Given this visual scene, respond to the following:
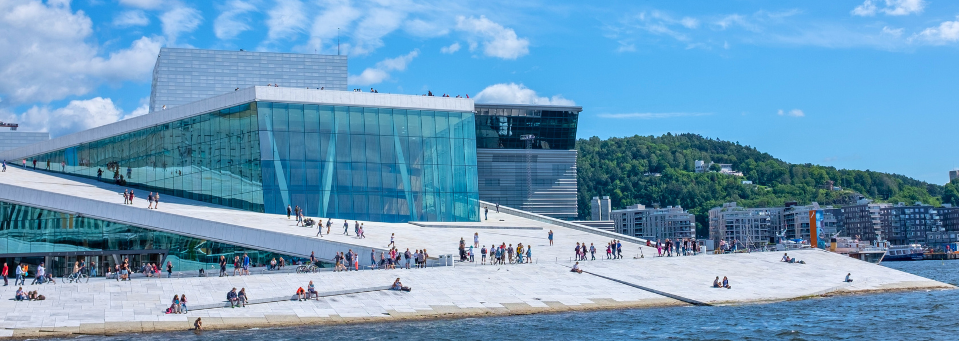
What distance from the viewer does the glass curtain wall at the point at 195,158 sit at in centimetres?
5472

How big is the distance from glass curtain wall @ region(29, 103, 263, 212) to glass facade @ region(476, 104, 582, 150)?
31.4m

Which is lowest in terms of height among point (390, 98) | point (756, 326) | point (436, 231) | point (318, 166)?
point (756, 326)

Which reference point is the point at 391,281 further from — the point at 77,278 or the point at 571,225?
the point at 571,225

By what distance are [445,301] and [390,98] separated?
68.0 feet

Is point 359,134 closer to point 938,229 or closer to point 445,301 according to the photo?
point 445,301

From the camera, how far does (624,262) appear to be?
48.5 m

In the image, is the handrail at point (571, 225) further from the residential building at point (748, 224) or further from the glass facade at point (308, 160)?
the residential building at point (748, 224)

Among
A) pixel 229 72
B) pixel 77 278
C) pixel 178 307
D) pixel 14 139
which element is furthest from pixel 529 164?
pixel 178 307

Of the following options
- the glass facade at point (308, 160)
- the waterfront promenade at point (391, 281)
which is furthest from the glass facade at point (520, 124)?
the waterfront promenade at point (391, 281)

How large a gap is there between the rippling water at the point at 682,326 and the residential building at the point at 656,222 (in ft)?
392

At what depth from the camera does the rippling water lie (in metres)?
33.3

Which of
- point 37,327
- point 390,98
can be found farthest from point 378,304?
point 390,98

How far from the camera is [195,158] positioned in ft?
184

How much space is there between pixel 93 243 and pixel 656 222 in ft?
422
